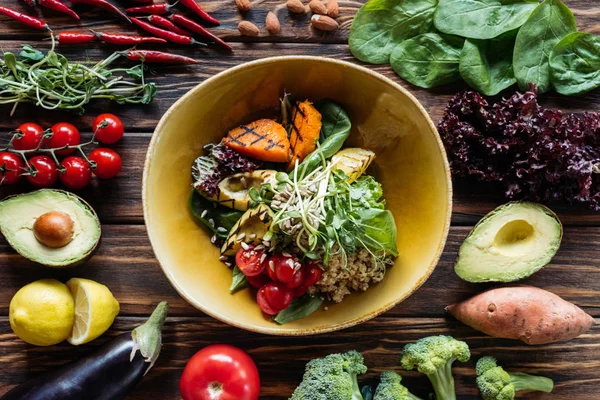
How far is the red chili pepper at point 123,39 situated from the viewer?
6.46ft

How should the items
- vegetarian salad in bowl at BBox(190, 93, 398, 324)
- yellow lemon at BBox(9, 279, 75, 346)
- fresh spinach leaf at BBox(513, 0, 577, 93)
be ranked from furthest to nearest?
fresh spinach leaf at BBox(513, 0, 577, 93) → yellow lemon at BBox(9, 279, 75, 346) → vegetarian salad in bowl at BBox(190, 93, 398, 324)

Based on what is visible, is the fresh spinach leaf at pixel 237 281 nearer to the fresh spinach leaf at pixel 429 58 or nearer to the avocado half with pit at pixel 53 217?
the avocado half with pit at pixel 53 217

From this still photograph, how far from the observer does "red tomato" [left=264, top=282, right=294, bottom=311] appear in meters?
1.76

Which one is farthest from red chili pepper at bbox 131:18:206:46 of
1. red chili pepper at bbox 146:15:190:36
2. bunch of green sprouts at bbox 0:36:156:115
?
bunch of green sprouts at bbox 0:36:156:115

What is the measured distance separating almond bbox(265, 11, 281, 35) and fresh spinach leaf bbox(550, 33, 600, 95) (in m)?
0.91

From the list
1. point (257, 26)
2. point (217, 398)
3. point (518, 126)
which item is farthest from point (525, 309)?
point (257, 26)

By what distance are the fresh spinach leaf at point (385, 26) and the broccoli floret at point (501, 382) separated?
1073 millimetres

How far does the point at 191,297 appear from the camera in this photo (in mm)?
1753

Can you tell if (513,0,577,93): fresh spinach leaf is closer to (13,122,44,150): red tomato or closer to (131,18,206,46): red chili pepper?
(131,18,206,46): red chili pepper

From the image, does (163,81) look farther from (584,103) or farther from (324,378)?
(584,103)

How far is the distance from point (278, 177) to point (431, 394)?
905 mm

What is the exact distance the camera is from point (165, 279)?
77.4 inches

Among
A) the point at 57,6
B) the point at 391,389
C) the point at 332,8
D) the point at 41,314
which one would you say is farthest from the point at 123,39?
the point at 391,389

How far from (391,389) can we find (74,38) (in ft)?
5.09
